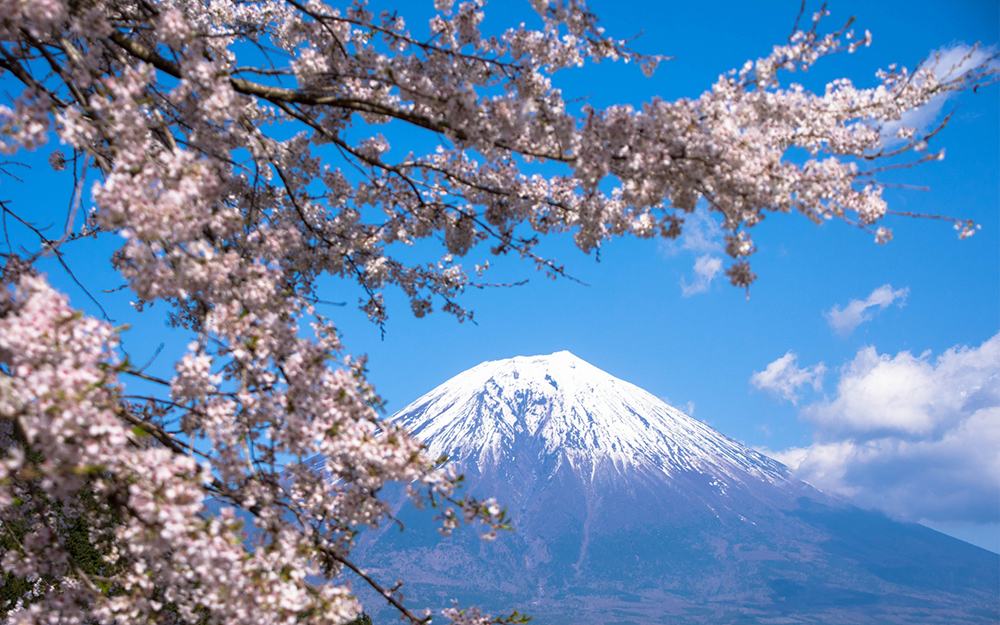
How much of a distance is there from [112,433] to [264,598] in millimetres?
968

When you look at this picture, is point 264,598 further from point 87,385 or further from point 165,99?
point 165,99

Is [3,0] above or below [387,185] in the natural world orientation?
below

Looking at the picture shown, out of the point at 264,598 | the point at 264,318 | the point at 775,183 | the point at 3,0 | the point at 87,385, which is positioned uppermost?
the point at 3,0

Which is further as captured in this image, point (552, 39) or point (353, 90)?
point (552, 39)

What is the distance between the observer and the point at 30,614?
3.25 meters

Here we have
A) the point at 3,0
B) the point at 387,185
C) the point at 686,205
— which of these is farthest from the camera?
the point at 387,185

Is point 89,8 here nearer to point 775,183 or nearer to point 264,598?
point 264,598

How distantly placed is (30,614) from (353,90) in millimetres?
3829

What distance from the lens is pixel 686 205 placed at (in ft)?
12.2

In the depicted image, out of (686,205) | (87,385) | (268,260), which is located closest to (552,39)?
(686,205)

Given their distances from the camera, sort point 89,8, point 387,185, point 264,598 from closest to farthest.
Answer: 1. point 264,598
2. point 89,8
3. point 387,185

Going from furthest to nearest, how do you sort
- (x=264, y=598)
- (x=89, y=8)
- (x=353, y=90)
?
1. (x=353, y=90)
2. (x=89, y=8)
3. (x=264, y=598)

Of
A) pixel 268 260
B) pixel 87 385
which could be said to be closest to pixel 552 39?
pixel 268 260

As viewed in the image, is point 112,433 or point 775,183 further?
point 775,183
